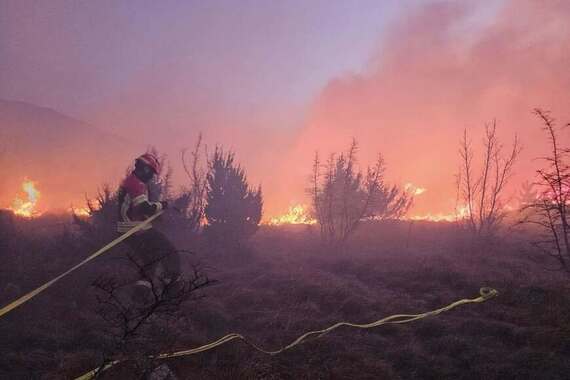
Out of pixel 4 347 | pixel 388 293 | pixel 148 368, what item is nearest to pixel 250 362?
pixel 148 368

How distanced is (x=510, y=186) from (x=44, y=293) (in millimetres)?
76684

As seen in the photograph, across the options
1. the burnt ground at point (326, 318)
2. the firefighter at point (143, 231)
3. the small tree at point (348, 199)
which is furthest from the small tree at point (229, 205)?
the firefighter at point (143, 231)

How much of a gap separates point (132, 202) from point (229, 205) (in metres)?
7.12

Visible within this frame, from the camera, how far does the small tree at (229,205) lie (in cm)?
1321

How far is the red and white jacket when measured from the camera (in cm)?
645

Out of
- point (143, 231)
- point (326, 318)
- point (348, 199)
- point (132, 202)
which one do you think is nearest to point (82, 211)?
point (348, 199)

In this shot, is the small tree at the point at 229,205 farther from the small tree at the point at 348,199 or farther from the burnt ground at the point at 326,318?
the small tree at the point at 348,199

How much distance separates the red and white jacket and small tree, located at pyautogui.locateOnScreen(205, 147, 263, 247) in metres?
6.55

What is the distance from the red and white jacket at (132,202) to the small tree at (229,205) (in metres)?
6.55

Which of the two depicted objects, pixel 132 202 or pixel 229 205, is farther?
pixel 229 205

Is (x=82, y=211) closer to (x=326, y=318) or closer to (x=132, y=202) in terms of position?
(x=132, y=202)

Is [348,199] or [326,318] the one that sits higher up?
[348,199]

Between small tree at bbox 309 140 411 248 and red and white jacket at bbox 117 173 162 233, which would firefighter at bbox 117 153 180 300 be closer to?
red and white jacket at bbox 117 173 162 233

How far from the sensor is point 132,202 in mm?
6516
